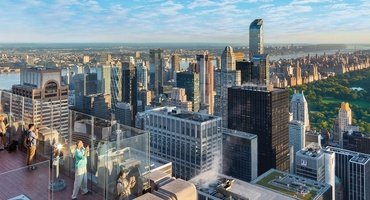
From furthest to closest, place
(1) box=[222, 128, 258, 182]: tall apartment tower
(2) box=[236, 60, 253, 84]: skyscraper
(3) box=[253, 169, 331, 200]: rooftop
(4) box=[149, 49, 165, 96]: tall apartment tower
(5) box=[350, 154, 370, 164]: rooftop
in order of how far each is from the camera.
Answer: (4) box=[149, 49, 165, 96]: tall apartment tower → (2) box=[236, 60, 253, 84]: skyscraper → (1) box=[222, 128, 258, 182]: tall apartment tower → (5) box=[350, 154, 370, 164]: rooftop → (3) box=[253, 169, 331, 200]: rooftop

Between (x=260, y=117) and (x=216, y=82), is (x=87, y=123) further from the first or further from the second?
(x=216, y=82)

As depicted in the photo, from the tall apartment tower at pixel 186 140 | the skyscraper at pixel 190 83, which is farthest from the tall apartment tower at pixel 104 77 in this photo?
the tall apartment tower at pixel 186 140

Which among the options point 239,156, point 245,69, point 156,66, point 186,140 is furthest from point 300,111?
point 156,66

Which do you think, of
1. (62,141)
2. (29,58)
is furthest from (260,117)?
(62,141)

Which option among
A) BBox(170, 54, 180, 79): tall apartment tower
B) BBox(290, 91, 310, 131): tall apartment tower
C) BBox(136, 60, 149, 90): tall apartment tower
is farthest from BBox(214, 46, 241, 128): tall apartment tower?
BBox(170, 54, 180, 79): tall apartment tower

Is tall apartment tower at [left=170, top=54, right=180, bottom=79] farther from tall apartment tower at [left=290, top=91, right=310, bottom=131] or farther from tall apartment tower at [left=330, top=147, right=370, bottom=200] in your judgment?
tall apartment tower at [left=330, top=147, right=370, bottom=200]

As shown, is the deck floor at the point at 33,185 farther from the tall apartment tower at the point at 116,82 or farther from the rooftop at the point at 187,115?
the tall apartment tower at the point at 116,82
